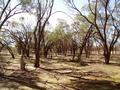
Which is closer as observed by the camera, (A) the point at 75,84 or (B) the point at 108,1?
(A) the point at 75,84

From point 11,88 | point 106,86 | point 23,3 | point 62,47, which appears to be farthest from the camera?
point 62,47

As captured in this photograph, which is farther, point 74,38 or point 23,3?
point 74,38

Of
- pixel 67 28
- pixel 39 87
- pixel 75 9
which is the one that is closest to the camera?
pixel 39 87

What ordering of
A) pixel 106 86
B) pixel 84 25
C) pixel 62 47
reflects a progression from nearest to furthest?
1. pixel 106 86
2. pixel 84 25
3. pixel 62 47

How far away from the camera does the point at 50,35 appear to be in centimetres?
5856

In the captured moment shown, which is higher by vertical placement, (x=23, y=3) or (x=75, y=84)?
(x=23, y=3)

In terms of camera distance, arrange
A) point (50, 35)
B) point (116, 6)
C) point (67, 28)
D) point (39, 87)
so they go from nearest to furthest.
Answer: point (39, 87)
point (116, 6)
point (67, 28)
point (50, 35)

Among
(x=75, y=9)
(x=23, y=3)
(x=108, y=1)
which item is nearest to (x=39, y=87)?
(x=23, y=3)

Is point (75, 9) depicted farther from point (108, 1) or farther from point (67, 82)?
point (67, 82)

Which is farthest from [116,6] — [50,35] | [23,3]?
[50,35]

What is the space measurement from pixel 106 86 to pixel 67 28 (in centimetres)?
3875

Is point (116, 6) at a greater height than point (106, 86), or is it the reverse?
point (116, 6)

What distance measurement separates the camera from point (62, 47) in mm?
77562

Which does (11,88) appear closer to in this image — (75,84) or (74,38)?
(75,84)
